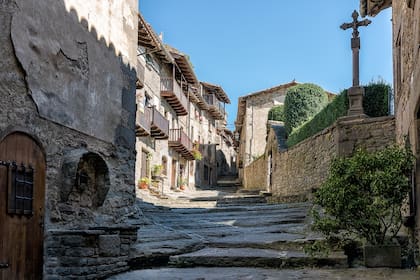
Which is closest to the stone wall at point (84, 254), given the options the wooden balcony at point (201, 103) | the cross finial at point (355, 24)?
the cross finial at point (355, 24)

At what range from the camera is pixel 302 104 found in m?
20.2

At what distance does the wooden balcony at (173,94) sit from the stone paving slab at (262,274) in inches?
780

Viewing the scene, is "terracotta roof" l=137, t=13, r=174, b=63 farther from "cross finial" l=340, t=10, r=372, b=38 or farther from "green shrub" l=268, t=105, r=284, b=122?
"cross finial" l=340, t=10, r=372, b=38

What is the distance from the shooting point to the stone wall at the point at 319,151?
1184cm

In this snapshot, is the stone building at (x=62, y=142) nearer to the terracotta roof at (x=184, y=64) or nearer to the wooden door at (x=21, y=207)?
the wooden door at (x=21, y=207)

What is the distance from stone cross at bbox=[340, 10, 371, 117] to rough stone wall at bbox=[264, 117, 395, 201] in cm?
77

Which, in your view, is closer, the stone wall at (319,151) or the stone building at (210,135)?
the stone wall at (319,151)

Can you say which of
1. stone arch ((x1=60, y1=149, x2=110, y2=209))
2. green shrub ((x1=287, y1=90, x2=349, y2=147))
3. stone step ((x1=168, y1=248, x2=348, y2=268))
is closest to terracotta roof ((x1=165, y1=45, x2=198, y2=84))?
green shrub ((x1=287, y1=90, x2=349, y2=147))

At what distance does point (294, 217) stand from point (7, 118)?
7.25 m

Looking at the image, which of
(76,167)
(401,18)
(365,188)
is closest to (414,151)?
(365,188)

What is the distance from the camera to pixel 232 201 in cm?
1819

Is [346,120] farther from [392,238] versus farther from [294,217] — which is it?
[392,238]

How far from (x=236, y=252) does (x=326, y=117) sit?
8.00 meters

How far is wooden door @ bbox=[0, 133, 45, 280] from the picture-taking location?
21.3ft
